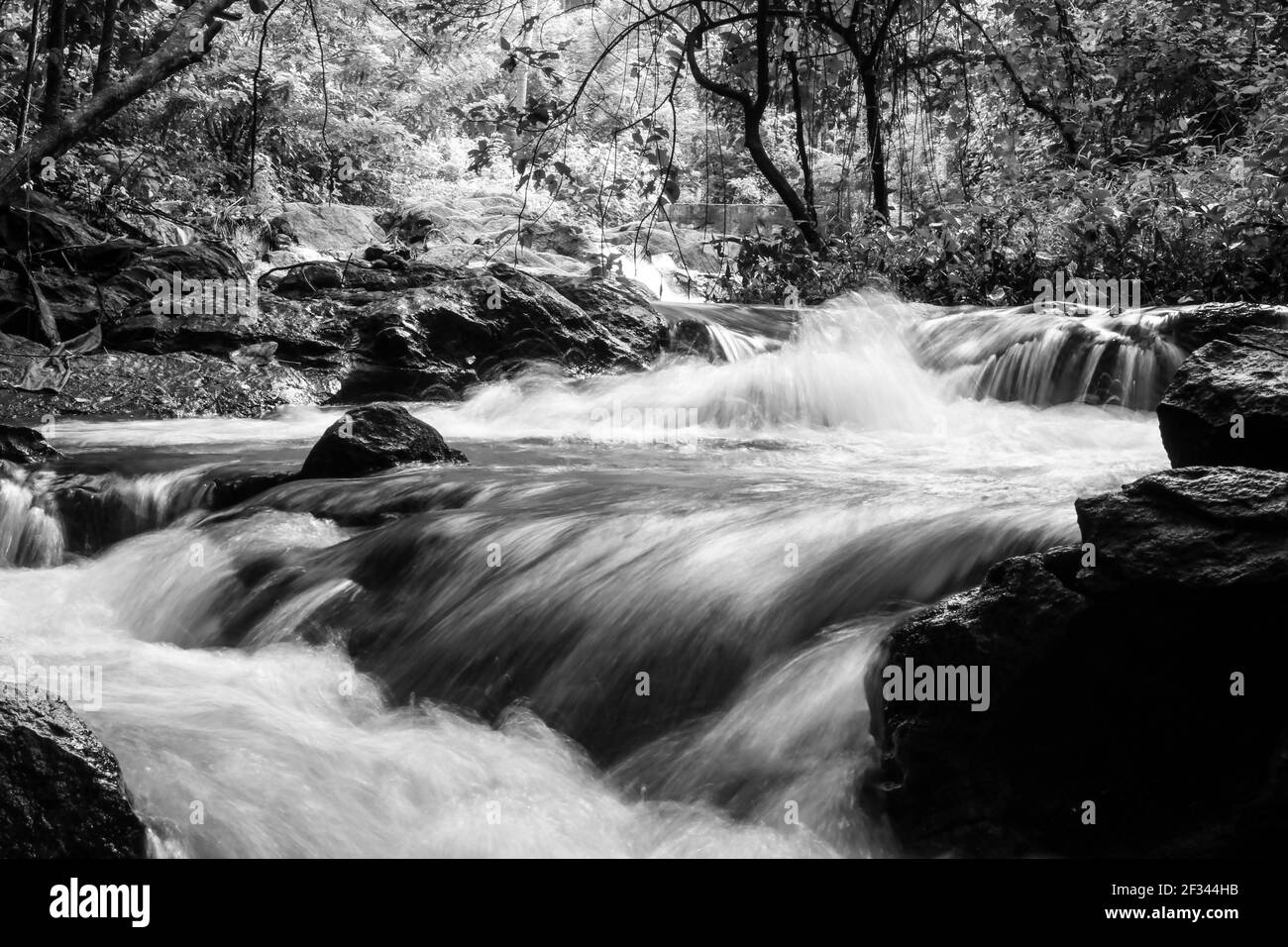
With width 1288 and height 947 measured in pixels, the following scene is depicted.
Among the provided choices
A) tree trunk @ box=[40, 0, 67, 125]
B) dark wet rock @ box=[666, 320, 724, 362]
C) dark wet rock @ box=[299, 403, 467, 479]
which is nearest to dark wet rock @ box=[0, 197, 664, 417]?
dark wet rock @ box=[666, 320, 724, 362]

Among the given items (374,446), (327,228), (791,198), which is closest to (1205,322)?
(791,198)

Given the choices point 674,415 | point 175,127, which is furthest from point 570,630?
point 175,127

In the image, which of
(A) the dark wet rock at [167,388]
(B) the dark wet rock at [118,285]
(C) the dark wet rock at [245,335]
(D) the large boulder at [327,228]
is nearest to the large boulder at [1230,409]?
(A) the dark wet rock at [167,388]

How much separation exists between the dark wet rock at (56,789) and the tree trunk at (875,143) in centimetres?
488

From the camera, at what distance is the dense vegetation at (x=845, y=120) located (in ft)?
18.3

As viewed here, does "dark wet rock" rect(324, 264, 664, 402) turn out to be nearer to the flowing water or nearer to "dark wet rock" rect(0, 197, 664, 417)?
"dark wet rock" rect(0, 197, 664, 417)

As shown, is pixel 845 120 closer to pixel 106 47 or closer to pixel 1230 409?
pixel 1230 409

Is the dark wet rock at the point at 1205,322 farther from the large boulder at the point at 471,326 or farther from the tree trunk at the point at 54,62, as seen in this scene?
the tree trunk at the point at 54,62

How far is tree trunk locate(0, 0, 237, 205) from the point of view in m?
5.70

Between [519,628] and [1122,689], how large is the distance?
2.12 metres

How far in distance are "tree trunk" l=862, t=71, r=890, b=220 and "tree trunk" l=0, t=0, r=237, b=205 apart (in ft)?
11.6

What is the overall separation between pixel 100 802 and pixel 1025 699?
2.20 m

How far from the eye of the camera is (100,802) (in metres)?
2.50
